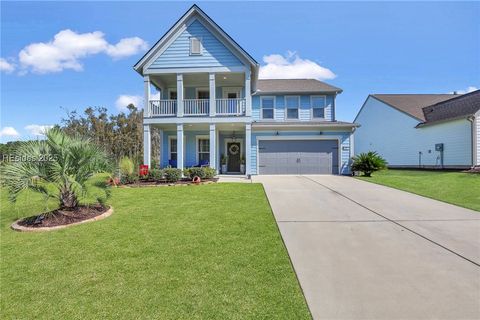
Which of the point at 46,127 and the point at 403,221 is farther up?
the point at 46,127

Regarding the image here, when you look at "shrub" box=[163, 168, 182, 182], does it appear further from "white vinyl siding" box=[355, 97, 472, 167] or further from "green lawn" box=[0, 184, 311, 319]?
"white vinyl siding" box=[355, 97, 472, 167]

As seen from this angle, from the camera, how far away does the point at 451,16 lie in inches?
449

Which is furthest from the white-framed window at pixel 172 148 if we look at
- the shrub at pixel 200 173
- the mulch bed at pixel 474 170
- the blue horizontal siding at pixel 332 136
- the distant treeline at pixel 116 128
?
the mulch bed at pixel 474 170

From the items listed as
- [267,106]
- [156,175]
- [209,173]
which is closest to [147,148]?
[156,175]

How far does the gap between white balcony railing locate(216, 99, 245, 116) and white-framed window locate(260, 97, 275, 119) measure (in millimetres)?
4141

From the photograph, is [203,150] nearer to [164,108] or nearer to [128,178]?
[164,108]

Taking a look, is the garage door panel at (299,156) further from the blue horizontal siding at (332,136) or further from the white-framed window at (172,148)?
the white-framed window at (172,148)

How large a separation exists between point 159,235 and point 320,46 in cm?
1410

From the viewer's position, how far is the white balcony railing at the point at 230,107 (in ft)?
46.4

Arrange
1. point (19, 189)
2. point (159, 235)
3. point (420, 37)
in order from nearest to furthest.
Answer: point (159, 235), point (19, 189), point (420, 37)

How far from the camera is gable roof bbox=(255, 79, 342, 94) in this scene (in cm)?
1770

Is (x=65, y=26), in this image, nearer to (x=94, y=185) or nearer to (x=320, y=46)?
(x=94, y=185)

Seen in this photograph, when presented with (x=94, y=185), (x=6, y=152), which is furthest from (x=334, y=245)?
(x=6, y=152)

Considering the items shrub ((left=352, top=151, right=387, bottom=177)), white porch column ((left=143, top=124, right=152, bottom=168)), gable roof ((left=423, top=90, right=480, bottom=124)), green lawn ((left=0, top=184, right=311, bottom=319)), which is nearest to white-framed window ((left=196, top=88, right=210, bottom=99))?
white porch column ((left=143, top=124, right=152, bottom=168))
